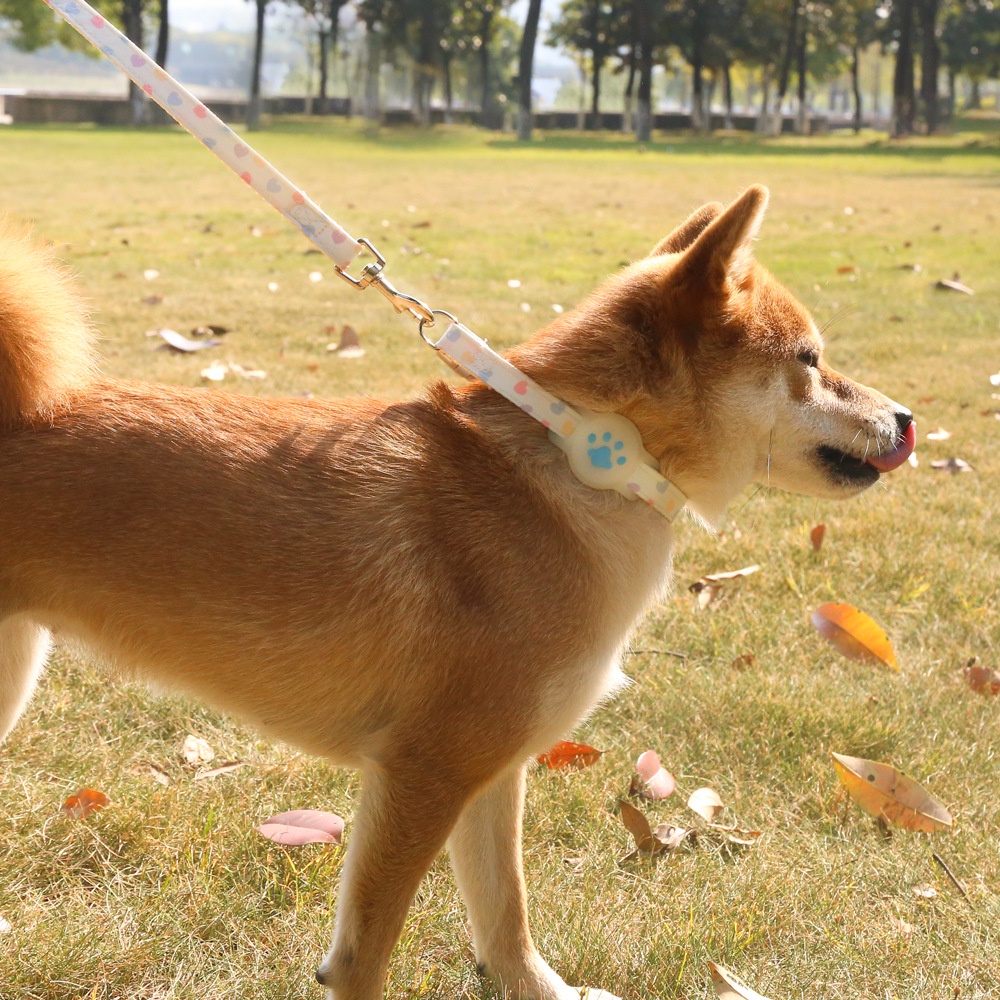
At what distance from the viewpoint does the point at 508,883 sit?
2576 millimetres

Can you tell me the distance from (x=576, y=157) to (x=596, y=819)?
33.4m

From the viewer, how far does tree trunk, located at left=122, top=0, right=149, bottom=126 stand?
46125mm

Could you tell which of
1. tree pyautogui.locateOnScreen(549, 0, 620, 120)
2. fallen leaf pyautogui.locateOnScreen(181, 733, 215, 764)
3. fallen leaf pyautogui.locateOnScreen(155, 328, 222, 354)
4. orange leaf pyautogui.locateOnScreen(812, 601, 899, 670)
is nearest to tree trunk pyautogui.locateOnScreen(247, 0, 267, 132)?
tree pyautogui.locateOnScreen(549, 0, 620, 120)

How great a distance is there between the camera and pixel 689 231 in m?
2.82

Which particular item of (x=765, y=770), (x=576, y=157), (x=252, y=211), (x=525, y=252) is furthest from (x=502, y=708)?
(x=576, y=157)

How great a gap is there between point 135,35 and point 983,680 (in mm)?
53130

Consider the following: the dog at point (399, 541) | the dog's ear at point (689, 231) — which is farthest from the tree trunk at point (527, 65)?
the dog at point (399, 541)

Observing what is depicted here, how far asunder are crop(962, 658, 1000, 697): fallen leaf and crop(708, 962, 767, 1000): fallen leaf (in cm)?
166

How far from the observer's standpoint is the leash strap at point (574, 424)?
2.42 metres

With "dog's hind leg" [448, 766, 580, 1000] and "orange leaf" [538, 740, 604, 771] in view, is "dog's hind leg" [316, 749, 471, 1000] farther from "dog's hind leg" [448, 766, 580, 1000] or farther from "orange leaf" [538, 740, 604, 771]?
"orange leaf" [538, 740, 604, 771]

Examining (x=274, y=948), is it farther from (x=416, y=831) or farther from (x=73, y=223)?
(x=73, y=223)

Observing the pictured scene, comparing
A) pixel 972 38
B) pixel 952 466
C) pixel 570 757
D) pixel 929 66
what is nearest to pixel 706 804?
pixel 570 757

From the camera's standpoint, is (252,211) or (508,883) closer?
(508,883)

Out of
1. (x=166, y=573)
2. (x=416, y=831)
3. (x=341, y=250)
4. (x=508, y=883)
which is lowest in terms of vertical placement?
(x=508, y=883)
